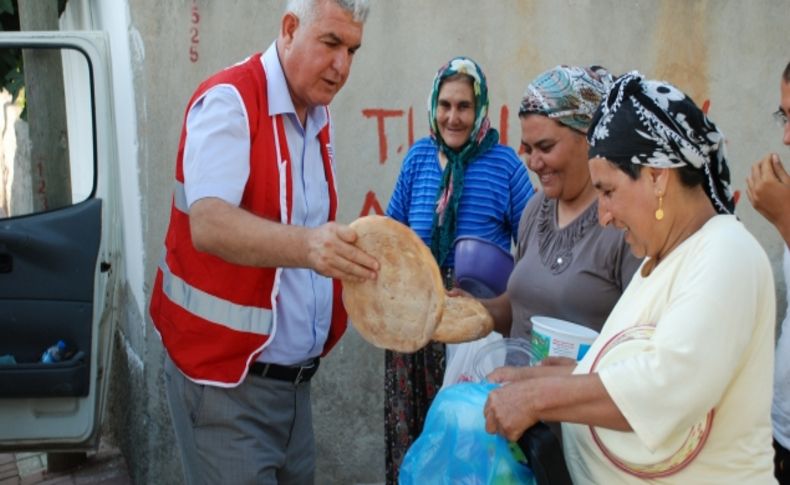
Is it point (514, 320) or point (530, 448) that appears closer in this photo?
point (530, 448)

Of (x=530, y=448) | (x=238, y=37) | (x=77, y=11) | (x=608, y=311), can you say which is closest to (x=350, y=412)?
(x=238, y=37)

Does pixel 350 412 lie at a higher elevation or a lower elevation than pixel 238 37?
lower

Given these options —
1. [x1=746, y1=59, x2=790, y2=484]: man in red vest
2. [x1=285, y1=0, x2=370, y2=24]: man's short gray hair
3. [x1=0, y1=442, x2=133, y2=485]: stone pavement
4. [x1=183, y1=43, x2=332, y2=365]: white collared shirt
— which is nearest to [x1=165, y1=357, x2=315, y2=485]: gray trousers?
[x1=183, y1=43, x2=332, y2=365]: white collared shirt

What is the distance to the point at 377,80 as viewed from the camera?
424 centimetres

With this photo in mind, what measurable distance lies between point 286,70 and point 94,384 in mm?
2113

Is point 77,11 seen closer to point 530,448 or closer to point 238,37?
point 238,37

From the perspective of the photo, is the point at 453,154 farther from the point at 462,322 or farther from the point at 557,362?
the point at 557,362

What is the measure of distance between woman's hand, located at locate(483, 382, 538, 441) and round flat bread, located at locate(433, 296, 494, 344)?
40cm

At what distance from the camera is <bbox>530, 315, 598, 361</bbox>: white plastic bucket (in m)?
2.14

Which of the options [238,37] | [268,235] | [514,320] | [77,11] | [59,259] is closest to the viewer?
[268,235]

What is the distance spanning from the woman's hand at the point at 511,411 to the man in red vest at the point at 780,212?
116cm

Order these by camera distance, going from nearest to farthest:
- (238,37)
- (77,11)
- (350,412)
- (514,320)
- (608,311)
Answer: (608,311)
(514,320)
(238,37)
(350,412)
(77,11)

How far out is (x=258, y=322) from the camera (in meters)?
2.29

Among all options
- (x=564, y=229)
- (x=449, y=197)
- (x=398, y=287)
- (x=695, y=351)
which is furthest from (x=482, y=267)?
(x=695, y=351)
